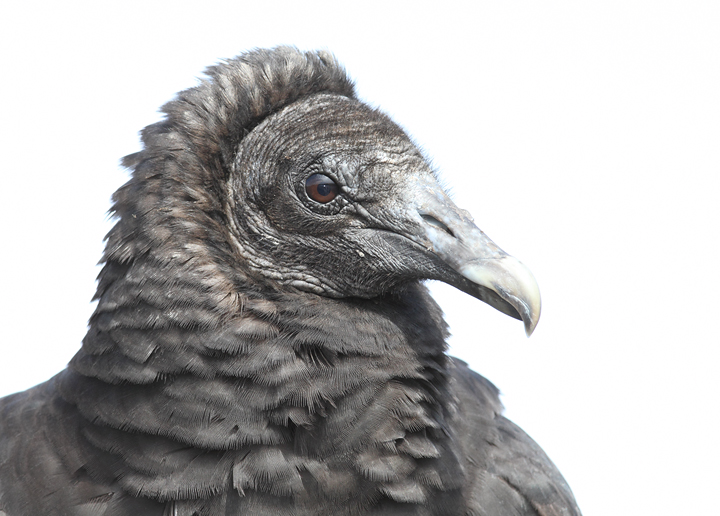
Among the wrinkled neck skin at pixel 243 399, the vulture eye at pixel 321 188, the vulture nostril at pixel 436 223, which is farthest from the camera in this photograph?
the vulture eye at pixel 321 188

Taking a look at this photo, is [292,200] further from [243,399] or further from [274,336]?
[243,399]

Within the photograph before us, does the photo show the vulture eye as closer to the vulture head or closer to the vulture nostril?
the vulture head

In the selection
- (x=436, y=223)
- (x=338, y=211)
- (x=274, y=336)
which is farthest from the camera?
(x=338, y=211)

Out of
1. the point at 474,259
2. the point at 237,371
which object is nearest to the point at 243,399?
the point at 237,371

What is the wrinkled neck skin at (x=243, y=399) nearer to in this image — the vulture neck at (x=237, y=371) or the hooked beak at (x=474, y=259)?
the vulture neck at (x=237, y=371)

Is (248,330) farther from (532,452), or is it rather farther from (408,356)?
(532,452)

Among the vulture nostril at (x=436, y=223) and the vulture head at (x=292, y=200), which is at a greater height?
the vulture head at (x=292, y=200)

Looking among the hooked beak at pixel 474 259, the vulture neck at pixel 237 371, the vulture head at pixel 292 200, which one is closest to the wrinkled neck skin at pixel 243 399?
the vulture neck at pixel 237 371
